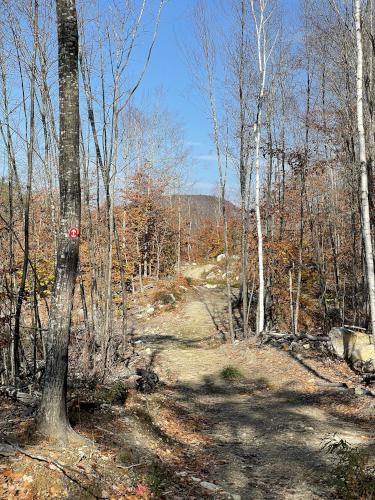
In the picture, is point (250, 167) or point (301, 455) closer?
point (301, 455)

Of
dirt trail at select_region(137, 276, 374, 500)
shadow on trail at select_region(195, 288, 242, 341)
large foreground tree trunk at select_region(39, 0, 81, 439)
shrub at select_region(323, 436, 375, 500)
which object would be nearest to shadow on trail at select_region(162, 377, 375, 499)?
dirt trail at select_region(137, 276, 374, 500)

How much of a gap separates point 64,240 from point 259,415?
5.08m

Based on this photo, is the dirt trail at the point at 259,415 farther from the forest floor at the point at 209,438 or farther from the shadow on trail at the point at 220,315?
the shadow on trail at the point at 220,315

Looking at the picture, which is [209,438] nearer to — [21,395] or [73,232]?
[21,395]

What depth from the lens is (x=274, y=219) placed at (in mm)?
15312

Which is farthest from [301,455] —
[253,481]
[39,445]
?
[39,445]

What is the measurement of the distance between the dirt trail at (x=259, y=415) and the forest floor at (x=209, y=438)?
18 mm

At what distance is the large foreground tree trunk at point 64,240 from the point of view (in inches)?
166

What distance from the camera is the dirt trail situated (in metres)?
4.84

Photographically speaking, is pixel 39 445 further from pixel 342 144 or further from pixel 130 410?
pixel 342 144

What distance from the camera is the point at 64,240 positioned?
427 centimetres

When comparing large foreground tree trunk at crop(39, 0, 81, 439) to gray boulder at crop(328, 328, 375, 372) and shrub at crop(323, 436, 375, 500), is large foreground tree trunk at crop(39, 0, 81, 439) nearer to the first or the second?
Result: shrub at crop(323, 436, 375, 500)

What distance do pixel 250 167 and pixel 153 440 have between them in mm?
10200

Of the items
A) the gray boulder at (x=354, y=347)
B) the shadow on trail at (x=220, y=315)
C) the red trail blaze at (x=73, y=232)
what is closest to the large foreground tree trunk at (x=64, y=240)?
the red trail blaze at (x=73, y=232)
